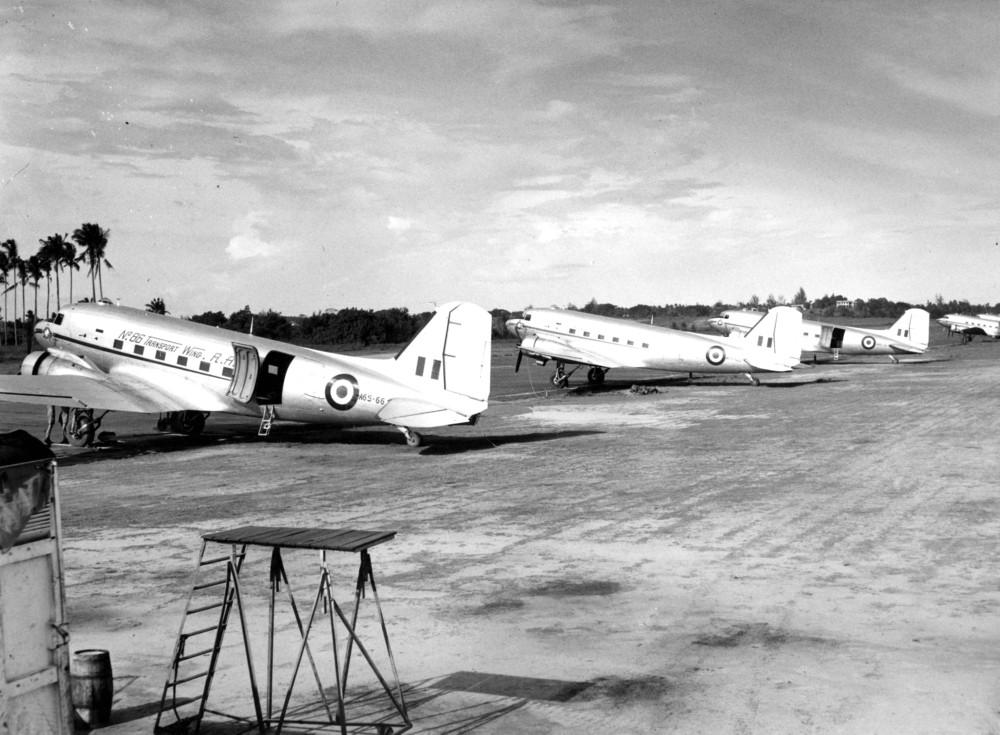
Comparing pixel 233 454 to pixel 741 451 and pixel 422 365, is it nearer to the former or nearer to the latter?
pixel 422 365

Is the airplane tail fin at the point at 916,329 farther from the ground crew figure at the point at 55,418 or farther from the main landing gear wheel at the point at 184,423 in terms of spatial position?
the ground crew figure at the point at 55,418

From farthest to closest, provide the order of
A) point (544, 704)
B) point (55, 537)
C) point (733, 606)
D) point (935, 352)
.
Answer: point (935, 352) → point (733, 606) → point (544, 704) → point (55, 537)

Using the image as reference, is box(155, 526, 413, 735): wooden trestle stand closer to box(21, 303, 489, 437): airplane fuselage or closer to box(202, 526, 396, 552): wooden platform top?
box(202, 526, 396, 552): wooden platform top

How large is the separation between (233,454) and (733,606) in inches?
624

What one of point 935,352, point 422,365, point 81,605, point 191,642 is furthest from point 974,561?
point 935,352

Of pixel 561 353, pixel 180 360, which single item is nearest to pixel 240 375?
pixel 180 360

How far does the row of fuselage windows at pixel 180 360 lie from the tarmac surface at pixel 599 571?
2.02 meters

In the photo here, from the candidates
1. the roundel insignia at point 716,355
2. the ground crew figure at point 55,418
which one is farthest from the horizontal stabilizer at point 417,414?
the roundel insignia at point 716,355

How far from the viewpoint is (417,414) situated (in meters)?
21.8

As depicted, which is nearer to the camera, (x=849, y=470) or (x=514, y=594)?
(x=514, y=594)

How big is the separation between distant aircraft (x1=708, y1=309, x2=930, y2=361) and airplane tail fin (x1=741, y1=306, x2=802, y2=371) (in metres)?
17.5

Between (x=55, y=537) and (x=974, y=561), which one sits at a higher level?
(x=55, y=537)

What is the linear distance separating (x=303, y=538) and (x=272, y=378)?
1732cm

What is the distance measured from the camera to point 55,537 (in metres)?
5.70
